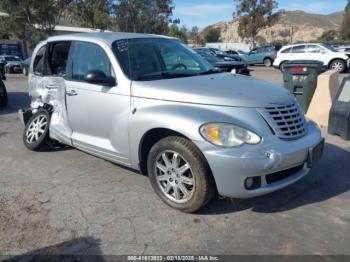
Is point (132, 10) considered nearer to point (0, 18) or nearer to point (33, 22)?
point (33, 22)

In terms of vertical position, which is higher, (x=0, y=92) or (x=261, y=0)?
(x=261, y=0)

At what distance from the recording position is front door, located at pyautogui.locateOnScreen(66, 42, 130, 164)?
169 inches

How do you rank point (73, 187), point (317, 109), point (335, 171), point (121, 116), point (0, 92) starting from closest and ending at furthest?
point (121, 116) → point (73, 187) → point (335, 171) → point (317, 109) → point (0, 92)

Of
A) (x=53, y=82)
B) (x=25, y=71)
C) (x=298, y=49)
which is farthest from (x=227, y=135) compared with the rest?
(x=25, y=71)

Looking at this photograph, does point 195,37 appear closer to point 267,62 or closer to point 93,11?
point 93,11

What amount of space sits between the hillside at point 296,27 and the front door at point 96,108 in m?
90.9

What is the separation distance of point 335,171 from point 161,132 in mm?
2595

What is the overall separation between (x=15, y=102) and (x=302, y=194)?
9742 mm

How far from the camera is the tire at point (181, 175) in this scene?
3.57m

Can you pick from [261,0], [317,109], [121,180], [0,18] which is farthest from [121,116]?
[261,0]

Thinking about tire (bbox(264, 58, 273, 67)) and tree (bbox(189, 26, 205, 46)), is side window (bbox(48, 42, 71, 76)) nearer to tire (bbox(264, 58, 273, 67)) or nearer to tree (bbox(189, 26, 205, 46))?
tire (bbox(264, 58, 273, 67))

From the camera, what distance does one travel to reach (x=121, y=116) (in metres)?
4.26

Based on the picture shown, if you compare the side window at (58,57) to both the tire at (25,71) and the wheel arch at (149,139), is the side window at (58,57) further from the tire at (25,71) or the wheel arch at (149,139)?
the tire at (25,71)

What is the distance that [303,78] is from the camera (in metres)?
8.20
